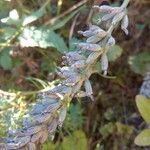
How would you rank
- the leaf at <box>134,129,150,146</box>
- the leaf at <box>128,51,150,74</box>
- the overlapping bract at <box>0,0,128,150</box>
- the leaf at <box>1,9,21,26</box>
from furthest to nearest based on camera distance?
the leaf at <box>128,51,150,74</box>, the leaf at <box>1,9,21,26</box>, the leaf at <box>134,129,150,146</box>, the overlapping bract at <box>0,0,128,150</box>

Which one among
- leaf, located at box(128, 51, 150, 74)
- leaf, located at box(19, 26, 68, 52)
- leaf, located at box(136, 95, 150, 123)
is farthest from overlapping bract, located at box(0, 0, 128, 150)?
leaf, located at box(128, 51, 150, 74)

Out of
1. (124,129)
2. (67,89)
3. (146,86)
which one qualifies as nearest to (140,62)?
(146,86)

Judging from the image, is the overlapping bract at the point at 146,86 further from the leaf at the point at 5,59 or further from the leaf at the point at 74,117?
the leaf at the point at 5,59

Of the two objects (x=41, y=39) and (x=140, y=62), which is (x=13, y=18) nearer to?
(x=41, y=39)

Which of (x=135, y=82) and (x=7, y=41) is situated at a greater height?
(x=7, y=41)

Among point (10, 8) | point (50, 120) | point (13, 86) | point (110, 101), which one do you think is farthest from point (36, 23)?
point (50, 120)

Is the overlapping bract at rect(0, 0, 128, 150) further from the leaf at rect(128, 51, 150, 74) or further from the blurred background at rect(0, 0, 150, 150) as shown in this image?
the leaf at rect(128, 51, 150, 74)

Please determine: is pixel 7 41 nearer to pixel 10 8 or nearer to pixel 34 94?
pixel 10 8
